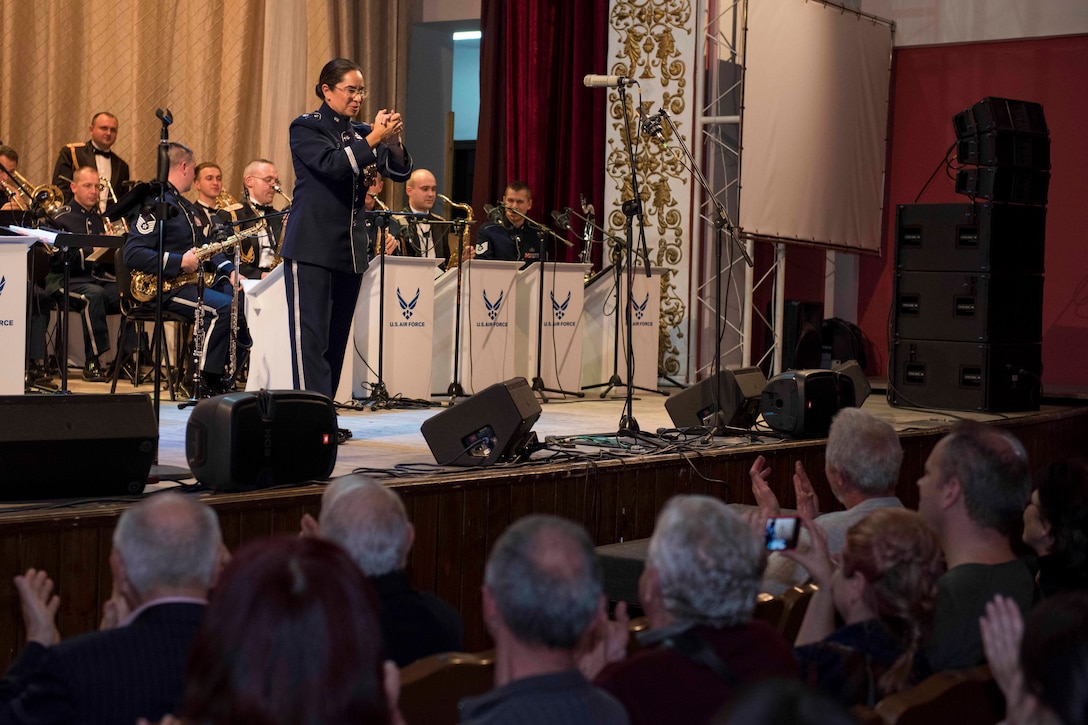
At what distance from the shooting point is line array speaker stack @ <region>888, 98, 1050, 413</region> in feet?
23.2

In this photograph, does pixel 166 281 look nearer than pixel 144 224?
No

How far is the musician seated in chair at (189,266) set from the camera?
6.52 m

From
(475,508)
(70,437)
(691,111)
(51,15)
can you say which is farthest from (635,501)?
(51,15)

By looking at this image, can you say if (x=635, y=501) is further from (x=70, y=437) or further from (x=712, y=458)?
(x=70, y=437)

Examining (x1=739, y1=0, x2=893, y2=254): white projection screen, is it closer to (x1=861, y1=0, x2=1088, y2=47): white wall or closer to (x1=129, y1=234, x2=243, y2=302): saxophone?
(x1=861, y1=0, x2=1088, y2=47): white wall

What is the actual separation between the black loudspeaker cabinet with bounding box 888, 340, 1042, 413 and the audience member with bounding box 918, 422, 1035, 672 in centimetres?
446

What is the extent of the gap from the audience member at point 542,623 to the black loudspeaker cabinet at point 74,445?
→ 1.92 m

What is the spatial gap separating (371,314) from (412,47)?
4705 millimetres

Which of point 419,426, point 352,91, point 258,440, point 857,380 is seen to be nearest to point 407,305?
point 419,426

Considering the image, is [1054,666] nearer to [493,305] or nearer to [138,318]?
[138,318]

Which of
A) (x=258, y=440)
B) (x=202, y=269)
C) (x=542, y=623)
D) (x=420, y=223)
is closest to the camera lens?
(x=542, y=623)

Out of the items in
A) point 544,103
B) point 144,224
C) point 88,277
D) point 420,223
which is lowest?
point 88,277

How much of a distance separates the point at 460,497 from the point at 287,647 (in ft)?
8.72

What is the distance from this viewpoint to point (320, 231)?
4941 mm
